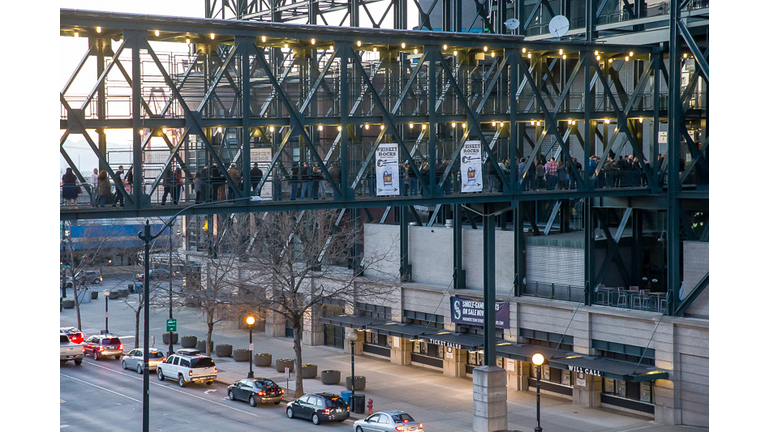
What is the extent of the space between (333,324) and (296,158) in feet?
49.2

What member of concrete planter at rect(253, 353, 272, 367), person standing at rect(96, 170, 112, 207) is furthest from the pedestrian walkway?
person standing at rect(96, 170, 112, 207)

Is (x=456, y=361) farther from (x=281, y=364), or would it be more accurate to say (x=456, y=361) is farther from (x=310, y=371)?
(x=281, y=364)

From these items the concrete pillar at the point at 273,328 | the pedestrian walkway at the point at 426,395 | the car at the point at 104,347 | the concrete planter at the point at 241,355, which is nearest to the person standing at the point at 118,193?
the pedestrian walkway at the point at 426,395

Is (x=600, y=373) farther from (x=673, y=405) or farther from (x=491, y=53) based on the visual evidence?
(x=491, y=53)

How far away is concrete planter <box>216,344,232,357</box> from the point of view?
184 feet

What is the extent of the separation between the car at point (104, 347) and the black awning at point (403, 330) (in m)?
15.8

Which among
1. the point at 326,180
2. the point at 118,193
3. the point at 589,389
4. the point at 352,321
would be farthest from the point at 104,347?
the point at 589,389

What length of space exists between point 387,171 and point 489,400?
1015 cm

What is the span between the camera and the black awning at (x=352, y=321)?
171 ft

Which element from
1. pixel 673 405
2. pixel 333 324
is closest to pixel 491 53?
pixel 673 405

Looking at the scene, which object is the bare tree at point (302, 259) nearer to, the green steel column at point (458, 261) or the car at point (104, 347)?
the green steel column at point (458, 261)

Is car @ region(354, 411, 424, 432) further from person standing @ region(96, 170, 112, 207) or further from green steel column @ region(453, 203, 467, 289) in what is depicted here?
green steel column @ region(453, 203, 467, 289)

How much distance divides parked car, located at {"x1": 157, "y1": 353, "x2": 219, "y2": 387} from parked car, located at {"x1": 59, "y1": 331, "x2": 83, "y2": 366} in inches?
302

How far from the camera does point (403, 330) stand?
50094 mm
